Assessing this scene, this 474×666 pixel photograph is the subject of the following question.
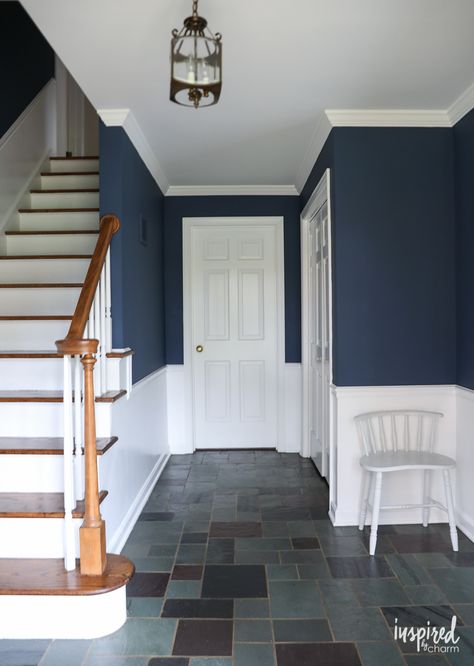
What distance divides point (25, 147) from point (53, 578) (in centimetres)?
319

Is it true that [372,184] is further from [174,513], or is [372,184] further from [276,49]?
[174,513]

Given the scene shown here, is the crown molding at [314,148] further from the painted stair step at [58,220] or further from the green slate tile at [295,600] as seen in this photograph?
the green slate tile at [295,600]

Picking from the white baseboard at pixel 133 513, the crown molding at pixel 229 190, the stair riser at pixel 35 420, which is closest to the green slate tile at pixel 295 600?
the white baseboard at pixel 133 513

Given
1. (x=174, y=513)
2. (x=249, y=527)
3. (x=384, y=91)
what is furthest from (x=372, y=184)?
(x=174, y=513)

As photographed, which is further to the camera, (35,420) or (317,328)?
(317,328)

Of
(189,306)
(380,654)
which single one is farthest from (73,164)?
(380,654)

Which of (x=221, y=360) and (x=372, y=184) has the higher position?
(x=372, y=184)

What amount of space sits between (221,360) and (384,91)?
2586 millimetres

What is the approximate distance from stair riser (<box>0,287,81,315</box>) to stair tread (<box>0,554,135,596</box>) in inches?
59.2

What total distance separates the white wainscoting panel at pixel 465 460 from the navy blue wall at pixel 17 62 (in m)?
3.54

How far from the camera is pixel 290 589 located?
2.10m

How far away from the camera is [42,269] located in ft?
10.4

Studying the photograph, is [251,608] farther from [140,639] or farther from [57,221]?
A: [57,221]

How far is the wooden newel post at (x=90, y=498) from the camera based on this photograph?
1854mm
